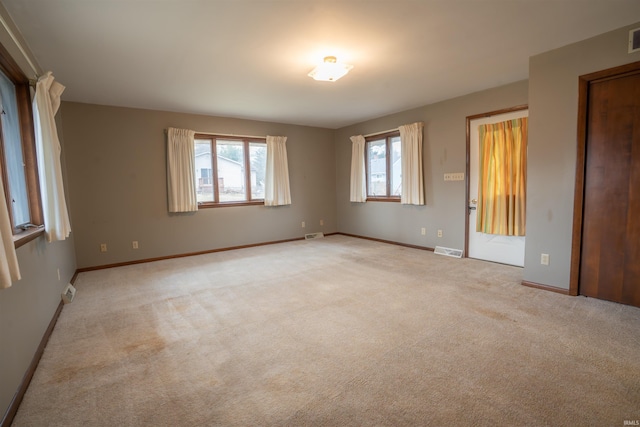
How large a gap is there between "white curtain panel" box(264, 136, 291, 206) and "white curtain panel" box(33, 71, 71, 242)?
3499 millimetres

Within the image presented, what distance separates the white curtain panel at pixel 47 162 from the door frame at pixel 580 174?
482 cm

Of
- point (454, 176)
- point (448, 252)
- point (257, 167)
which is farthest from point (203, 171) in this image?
point (448, 252)

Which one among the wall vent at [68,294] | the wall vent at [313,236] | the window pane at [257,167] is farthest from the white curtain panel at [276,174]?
the wall vent at [68,294]

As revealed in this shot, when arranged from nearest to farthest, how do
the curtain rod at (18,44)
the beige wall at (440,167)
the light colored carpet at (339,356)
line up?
the light colored carpet at (339,356)
the curtain rod at (18,44)
the beige wall at (440,167)

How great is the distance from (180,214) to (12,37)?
3.14 meters

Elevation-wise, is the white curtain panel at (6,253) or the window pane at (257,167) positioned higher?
the window pane at (257,167)

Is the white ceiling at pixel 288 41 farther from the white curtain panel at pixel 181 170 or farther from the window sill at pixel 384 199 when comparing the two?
the window sill at pixel 384 199

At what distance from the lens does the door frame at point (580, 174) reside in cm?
279

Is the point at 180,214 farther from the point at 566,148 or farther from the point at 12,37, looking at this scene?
the point at 566,148

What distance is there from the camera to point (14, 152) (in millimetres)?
2395

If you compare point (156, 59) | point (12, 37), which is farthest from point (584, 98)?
point (12, 37)

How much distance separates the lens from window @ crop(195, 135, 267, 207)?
5273 mm

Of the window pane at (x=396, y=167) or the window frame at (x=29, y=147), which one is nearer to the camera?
the window frame at (x=29, y=147)

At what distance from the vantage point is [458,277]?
3.63 meters
